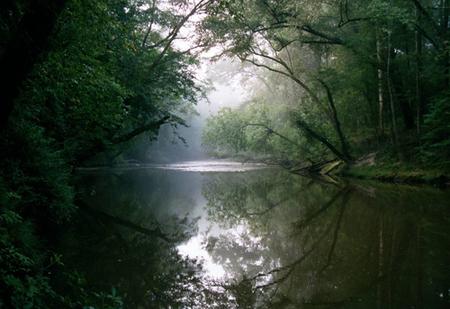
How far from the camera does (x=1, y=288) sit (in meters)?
3.22

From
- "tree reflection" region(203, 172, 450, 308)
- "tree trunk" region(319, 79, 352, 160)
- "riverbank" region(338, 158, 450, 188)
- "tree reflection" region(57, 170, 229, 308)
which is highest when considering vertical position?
"tree trunk" region(319, 79, 352, 160)

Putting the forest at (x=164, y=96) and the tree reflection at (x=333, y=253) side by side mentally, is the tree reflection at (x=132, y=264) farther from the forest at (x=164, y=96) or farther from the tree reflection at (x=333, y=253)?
the tree reflection at (x=333, y=253)

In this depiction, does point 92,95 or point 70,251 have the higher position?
point 92,95

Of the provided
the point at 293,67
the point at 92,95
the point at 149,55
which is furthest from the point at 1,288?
the point at 293,67

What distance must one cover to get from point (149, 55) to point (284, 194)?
25.1 feet

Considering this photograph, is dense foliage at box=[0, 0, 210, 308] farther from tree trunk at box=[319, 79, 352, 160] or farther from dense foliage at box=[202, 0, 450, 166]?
tree trunk at box=[319, 79, 352, 160]

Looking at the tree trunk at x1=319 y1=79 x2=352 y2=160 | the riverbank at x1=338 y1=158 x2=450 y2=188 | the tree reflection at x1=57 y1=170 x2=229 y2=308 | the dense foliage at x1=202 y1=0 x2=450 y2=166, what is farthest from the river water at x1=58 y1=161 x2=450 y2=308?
the tree trunk at x1=319 y1=79 x2=352 y2=160

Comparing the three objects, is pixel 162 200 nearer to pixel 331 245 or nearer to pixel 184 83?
pixel 184 83

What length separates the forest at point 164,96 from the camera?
434 centimetres

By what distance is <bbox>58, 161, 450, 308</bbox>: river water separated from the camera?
4395 millimetres

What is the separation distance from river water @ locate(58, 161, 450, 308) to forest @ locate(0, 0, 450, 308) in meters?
0.11

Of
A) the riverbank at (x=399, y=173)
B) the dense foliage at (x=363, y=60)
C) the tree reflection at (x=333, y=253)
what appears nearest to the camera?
the tree reflection at (x=333, y=253)

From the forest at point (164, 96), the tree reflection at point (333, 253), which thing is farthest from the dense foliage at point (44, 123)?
the tree reflection at point (333, 253)

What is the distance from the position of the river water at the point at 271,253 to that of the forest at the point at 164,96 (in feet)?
0.37
